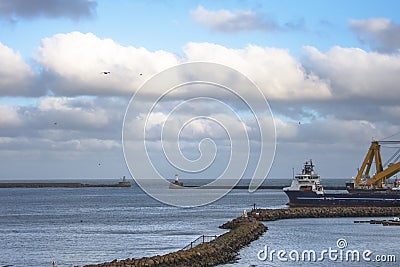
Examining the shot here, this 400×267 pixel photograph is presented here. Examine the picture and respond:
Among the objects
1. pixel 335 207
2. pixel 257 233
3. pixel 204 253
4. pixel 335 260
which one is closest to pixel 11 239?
pixel 257 233

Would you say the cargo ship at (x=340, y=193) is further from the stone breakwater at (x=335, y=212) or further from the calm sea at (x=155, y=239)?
the calm sea at (x=155, y=239)

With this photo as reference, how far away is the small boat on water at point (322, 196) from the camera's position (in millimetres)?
99406

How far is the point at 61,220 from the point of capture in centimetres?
9150

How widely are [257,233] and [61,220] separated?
36.7 meters

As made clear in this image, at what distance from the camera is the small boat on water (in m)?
99.4

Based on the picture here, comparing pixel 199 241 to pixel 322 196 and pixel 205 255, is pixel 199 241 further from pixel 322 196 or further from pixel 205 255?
pixel 322 196

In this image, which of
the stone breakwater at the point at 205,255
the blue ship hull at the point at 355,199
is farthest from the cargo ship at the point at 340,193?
the stone breakwater at the point at 205,255
